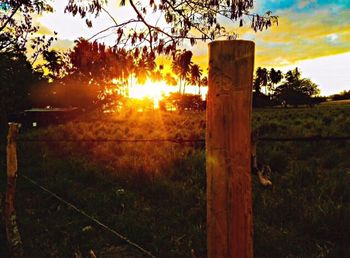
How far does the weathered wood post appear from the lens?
5.80ft

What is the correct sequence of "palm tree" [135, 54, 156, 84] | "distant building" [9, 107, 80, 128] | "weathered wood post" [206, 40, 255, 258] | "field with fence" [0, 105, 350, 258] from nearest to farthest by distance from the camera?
"weathered wood post" [206, 40, 255, 258]
"field with fence" [0, 105, 350, 258]
"palm tree" [135, 54, 156, 84]
"distant building" [9, 107, 80, 128]

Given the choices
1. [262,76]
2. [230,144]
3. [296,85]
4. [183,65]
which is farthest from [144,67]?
[296,85]

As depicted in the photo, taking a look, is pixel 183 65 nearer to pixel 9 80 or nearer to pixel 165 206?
pixel 165 206

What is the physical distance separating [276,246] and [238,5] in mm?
3150

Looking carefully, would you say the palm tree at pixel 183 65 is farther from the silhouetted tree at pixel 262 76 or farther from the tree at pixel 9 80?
the silhouetted tree at pixel 262 76

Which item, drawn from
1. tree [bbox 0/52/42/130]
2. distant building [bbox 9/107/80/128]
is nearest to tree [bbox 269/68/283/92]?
distant building [bbox 9/107/80/128]

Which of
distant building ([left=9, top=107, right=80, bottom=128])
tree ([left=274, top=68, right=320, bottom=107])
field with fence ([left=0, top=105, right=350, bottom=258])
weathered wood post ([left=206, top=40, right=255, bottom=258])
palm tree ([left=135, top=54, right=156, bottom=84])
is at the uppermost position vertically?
tree ([left=274, top=68, right=320, bottom=107])

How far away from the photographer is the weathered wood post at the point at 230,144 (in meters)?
1.77

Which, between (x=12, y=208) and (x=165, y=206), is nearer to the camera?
(x=12, y=208)

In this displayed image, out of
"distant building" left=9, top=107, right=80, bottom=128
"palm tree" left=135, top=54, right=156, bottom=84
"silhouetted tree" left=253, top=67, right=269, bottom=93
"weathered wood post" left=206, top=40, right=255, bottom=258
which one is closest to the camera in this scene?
"weathered wood post" left=206, top=40, right=255, bottom=258

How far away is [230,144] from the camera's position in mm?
1780

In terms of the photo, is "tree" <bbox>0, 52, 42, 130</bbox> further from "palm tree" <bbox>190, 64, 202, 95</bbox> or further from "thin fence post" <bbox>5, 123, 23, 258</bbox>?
"palm tree" <bbox>190, 64, 202, 95</bbox>

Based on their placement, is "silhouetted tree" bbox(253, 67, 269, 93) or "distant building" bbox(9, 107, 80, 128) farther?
"silhouetted tree" bbox(253, 67, 269, 93)

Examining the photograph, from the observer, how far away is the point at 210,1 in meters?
4.78
